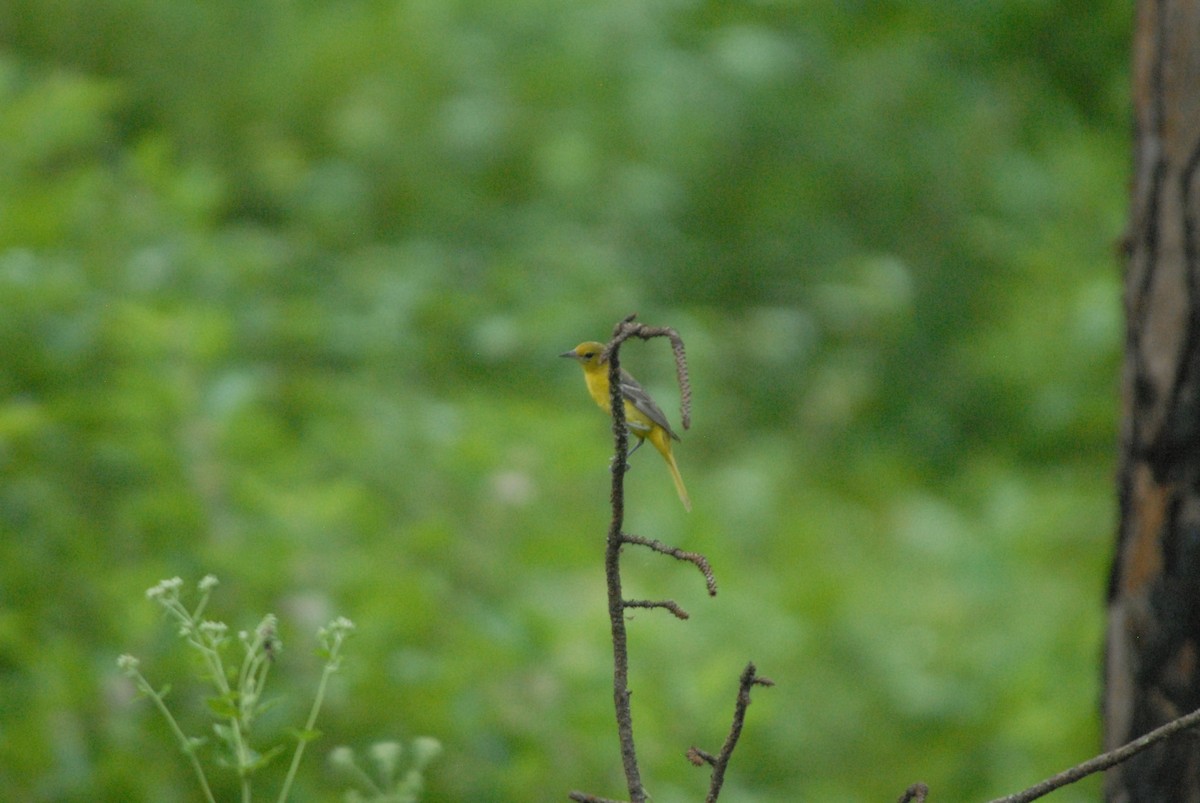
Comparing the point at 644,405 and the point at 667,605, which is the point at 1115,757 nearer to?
the point at 667,605

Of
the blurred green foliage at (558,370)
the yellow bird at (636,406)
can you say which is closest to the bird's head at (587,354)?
the yellow bird at (636,406)

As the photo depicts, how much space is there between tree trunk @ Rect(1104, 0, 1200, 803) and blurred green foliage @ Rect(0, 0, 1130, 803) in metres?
1.35

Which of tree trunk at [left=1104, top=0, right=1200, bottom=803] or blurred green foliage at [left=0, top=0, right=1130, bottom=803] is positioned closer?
tree trunk at [left=1104, top=0, right=1200, bottom=803]

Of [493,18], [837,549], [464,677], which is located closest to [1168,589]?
[464,677]

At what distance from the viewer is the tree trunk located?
1.92m

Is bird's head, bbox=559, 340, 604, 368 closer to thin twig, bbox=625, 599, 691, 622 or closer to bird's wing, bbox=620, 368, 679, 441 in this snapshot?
bird's wing, bbox=620, 368, 679, 441

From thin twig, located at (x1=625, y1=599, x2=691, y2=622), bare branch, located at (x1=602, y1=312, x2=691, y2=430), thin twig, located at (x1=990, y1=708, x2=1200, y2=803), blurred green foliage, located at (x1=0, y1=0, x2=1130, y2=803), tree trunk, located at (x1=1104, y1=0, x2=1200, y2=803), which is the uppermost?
blurred green foliage, located at (x1=0, y1=0, x2=1130, y2=803)

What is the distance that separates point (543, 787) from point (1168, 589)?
174cm

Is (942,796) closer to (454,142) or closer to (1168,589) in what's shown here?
(1168,589)

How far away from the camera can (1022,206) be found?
20.5ft

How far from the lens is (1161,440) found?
197 centimetres

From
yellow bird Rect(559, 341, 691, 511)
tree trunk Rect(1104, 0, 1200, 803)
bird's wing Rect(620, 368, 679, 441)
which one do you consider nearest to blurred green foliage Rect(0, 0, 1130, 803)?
yellow bird Rect(559, 341, 691, 511)

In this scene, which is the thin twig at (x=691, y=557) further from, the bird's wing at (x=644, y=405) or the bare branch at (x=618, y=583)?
the bird's wing at (x=644, y=405)

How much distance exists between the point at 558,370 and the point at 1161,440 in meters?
3.75
